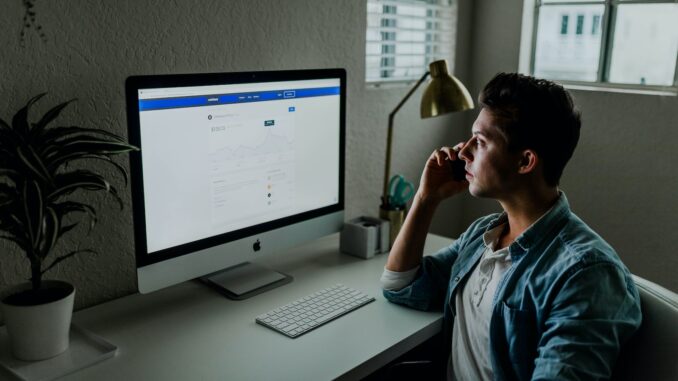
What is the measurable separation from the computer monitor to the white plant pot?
19 cm

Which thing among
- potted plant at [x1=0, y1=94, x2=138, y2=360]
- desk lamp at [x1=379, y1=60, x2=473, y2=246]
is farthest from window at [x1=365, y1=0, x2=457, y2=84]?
potted plant at [x1=0, y1=94, x2=138, y2=360]

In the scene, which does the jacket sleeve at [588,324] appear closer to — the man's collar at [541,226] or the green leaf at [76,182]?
the man's collar at [541,226]

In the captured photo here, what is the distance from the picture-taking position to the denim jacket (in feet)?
3.84

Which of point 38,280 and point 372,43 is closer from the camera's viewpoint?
point 38,280

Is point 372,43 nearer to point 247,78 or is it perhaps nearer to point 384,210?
point 384,210

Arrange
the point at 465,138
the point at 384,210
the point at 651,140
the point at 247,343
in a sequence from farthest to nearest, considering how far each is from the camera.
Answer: the point at 465,138 → the point at 651,140 → the point at 384,210 → the point at 247,343

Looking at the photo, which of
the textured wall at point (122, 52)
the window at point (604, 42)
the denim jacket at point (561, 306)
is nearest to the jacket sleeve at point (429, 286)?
the denim jacket at point (561, 306)

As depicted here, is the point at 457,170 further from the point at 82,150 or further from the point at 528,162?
the point at 82,150

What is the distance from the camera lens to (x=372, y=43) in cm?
232

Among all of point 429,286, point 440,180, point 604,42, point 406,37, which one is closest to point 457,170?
point 440,180

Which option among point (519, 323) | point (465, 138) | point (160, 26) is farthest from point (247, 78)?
point (465, 138)

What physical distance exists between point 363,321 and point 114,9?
939 mm

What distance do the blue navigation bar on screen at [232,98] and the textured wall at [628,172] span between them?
3.71 feet

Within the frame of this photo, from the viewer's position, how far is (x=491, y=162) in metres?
1.43
